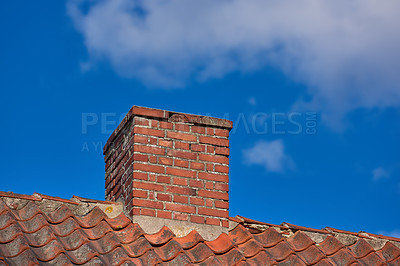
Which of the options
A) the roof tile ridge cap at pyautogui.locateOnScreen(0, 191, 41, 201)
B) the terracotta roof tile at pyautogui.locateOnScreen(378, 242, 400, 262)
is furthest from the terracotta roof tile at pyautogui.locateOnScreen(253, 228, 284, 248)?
the roof tile ridge cap at pyautogui.locateOnScreen(0, 191, 41, 201)

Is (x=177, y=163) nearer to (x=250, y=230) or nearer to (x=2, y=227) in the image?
(x=250, y=230)

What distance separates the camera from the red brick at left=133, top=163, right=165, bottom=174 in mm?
5805

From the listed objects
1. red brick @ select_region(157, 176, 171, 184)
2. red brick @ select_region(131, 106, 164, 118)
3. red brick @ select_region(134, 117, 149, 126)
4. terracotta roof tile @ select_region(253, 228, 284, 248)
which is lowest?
→ terracotta roof tile @ select_region(253, 228, 284, 248)

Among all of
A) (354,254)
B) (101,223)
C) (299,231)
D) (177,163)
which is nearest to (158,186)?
(177,163)

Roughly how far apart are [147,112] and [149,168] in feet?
1.82

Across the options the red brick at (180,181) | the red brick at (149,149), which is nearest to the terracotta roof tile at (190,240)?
the red brick at (180,181)

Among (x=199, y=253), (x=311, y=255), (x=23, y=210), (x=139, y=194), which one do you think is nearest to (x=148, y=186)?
(x=139, y=194)

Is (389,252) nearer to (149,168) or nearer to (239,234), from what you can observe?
(239,234)

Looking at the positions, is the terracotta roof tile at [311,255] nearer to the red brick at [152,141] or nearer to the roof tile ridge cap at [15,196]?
the red brick at [152,141]

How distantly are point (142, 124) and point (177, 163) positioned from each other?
1.63 feet

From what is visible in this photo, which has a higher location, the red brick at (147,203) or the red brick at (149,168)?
the red brick at (149,168)

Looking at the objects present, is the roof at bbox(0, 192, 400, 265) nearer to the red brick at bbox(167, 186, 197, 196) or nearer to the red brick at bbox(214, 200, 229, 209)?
the red brick at bbox(214, 200, 229, 209)

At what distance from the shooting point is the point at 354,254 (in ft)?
19.3

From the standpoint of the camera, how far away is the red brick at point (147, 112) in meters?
5.98
